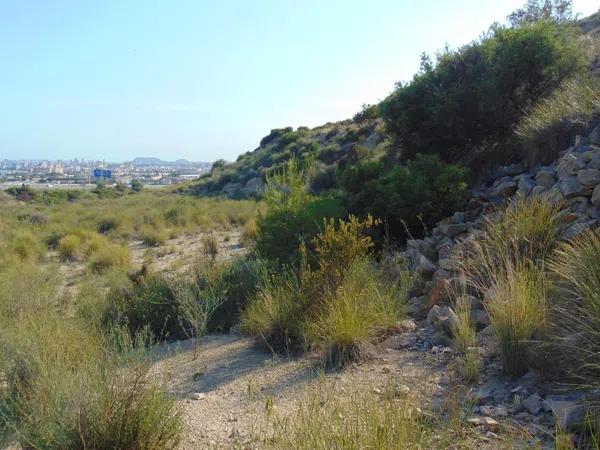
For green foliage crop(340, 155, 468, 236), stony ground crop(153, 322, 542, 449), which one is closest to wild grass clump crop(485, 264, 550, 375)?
stony ground crop(153, 322, 542, 449)

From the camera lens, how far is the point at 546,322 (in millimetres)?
4461

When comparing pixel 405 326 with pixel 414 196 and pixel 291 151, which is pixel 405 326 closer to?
pixel 414 196

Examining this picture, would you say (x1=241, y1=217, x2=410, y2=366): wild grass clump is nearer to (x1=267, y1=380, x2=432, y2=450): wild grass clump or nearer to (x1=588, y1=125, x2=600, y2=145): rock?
(x1=267, y1=380, x2=432, y2=450): wild grass clump

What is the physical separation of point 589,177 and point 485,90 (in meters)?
4.86

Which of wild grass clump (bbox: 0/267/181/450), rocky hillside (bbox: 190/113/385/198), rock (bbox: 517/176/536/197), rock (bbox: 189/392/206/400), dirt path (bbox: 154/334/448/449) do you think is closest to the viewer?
wild grass clump (bbox: 0/267/181/450)

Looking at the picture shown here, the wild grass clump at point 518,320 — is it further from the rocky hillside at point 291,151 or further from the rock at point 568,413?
the rocky hillside at point 291,151

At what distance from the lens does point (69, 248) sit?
17578 mm

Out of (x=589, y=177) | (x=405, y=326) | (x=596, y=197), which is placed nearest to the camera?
(x=405, y=326)

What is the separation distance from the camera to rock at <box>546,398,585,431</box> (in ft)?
10.8

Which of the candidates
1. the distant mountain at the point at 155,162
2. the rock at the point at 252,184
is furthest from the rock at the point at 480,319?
the distant mountain at the point at 155,162

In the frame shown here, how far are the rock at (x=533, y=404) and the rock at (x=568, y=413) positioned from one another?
0.14 metres

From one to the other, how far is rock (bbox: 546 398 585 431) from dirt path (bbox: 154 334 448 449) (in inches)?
35.4

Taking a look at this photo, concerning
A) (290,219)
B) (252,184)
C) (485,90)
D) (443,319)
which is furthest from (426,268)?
(252,184)

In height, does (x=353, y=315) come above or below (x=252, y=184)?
below
